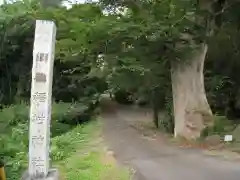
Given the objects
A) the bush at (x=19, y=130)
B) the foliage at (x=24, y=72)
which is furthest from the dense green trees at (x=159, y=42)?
the foliage at (x=24, y=72)

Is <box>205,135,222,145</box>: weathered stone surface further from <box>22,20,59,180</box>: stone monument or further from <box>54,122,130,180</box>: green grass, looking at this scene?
<box>22,20,59,180</box>: stone monument

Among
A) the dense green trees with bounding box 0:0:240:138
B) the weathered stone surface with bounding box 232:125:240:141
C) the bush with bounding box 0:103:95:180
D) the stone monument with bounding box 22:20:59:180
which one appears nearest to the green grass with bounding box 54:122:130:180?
Result: the bush with bounding box 0:103:95:180

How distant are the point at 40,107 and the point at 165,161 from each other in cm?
447

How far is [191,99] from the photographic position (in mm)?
13711

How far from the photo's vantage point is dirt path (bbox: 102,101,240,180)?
29.0 ft

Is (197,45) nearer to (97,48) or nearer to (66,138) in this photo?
(97,48)

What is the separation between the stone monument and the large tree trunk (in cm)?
744

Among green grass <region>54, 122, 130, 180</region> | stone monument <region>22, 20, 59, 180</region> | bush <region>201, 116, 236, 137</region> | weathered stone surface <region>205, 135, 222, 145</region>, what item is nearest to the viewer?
stone monument <region>22, 20, 59, 180</region>

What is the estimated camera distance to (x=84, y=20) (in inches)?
510

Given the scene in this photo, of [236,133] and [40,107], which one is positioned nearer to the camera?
[40,107]

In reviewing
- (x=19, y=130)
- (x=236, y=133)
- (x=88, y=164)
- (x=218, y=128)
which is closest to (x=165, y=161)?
(x=88, y=164)

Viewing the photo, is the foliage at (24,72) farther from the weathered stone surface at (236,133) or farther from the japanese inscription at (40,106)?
the japanese inscription at (40,106)

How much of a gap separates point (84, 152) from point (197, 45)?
183 inches

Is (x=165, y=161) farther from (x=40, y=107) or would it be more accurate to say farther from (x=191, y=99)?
(x=40, y=107)
